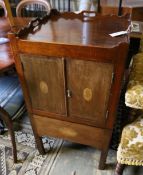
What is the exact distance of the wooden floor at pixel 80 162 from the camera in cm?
134

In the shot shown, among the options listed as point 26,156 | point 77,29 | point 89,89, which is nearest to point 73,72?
point 89,89

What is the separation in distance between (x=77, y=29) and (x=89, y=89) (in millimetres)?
352

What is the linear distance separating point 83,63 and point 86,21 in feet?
1.38

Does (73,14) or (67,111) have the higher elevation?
(73,14)

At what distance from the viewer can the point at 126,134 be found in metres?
1.04

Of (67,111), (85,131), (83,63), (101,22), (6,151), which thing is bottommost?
(6,151)

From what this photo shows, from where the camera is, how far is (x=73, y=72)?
3.19 ft

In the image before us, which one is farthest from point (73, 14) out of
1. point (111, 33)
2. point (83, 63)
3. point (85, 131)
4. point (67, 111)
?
point (85, 131)

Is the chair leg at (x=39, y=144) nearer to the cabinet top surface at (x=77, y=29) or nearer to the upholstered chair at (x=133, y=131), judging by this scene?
the upholstered chair at (x=133, y=131)

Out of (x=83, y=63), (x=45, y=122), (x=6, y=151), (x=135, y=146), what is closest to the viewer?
(x=83, y=63)

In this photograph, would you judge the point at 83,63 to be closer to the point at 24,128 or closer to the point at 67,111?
the point at 67,111

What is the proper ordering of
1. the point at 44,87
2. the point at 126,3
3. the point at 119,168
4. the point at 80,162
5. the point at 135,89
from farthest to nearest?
1. the point at 126,3
2. the point at 80,162
3. the point at 119,168
4. the point at 44,87
5. the point at 135,89

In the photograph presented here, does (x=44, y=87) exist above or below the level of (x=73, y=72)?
below

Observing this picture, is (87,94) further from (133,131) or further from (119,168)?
(119,168)
